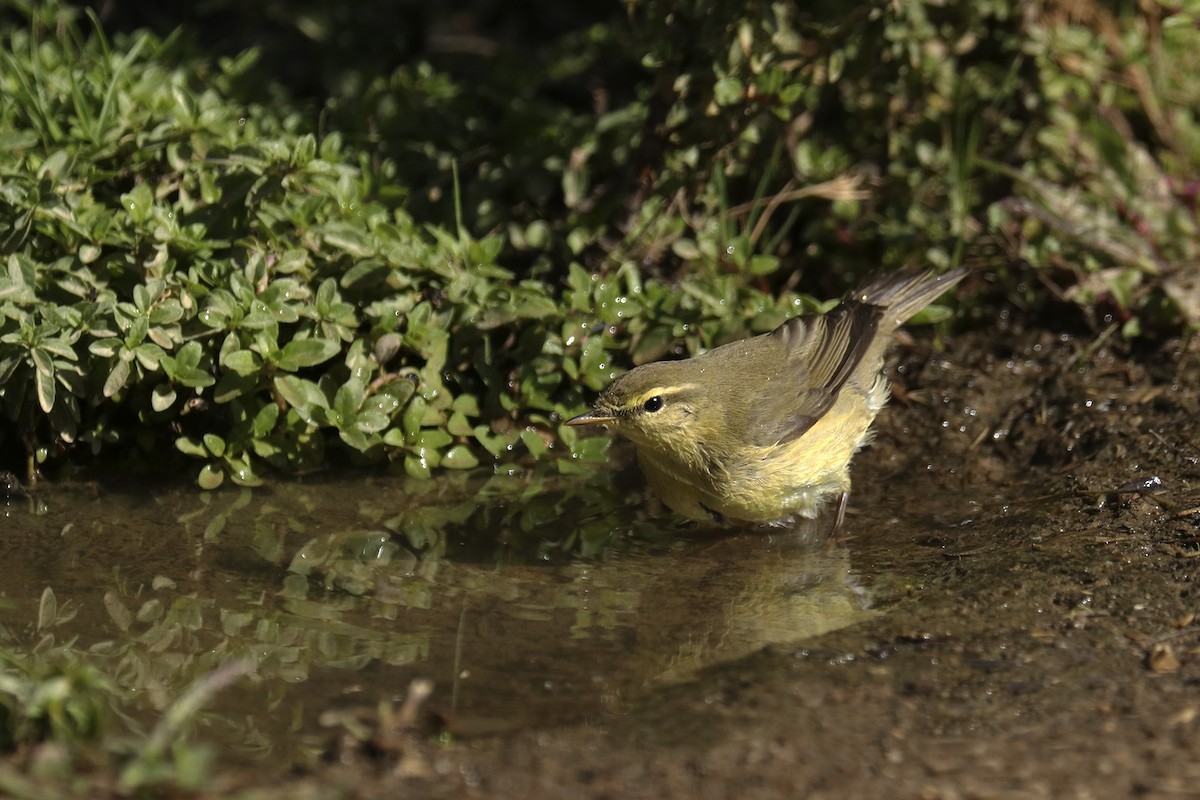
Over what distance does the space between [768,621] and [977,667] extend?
0.77 m

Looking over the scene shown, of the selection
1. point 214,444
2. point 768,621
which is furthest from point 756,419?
point 214,444

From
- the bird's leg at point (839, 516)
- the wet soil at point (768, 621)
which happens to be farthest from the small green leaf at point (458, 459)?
the bird's leg at point (839, 516)

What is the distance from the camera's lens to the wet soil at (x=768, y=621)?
129 inches

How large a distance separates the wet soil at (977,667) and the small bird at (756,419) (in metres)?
0.24

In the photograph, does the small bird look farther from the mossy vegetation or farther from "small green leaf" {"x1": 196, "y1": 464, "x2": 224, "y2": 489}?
"small green leaf" {"x1": 196, "y1": 464, "x2": 224, "y2": 489}

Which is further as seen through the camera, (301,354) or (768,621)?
(301,354)

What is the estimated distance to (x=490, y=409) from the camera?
584cm

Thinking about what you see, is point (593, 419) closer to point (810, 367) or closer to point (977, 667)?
point (810, 367)

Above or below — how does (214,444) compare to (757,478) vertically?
above

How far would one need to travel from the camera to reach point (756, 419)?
536 cm

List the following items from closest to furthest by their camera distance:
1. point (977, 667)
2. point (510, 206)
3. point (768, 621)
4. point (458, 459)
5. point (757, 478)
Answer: point (977, 667) < point (768, 621) < point (757, 478) < point (458, 459) < point (510, 206)

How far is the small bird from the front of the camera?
5.23 meters

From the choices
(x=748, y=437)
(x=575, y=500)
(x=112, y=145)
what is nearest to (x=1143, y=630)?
(x=748, y=437)

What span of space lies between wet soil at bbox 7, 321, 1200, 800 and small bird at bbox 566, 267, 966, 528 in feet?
0.66
